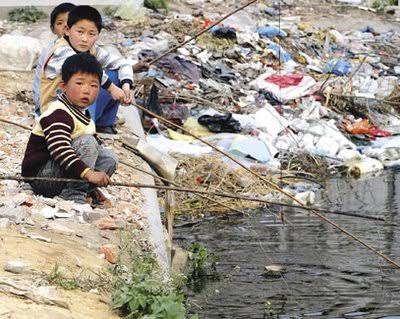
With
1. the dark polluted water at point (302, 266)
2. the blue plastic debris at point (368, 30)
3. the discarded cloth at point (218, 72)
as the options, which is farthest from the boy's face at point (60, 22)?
the blue plastic debris at point (368, 30)

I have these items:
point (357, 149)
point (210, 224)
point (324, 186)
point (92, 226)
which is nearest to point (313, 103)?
point (357, 149)

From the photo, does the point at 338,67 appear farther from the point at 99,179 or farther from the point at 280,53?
the point at 99,179

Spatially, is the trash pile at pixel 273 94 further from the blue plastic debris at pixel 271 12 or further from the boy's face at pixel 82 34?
the boy's face at pixel 82 34

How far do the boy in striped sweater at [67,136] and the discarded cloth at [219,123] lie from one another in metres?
5.88

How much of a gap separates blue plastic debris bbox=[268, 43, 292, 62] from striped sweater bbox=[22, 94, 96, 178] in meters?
10.1

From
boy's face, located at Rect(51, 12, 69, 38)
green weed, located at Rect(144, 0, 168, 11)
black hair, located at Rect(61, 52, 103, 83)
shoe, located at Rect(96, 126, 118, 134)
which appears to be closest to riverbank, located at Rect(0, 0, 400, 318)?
shoe, located at Rect(96, 126, 118, 134)

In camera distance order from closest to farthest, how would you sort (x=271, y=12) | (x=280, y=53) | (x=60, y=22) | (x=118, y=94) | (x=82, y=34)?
1. (x=82, y=34)
2. (x=118, y=94)
3. (x=60, y=22)
4. (x=280, y=53)
5. (x=271, y=12)

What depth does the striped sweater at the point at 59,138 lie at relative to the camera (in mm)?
4859

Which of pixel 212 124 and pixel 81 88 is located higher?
pixel 81 88

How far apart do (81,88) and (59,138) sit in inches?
12.1

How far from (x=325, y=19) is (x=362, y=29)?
1.01 metres

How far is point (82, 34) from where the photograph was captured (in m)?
5.86

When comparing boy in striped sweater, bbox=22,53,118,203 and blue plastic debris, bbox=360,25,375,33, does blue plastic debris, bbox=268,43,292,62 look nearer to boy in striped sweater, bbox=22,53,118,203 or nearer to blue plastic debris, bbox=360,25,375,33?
blue plastic debris, bbox=360,25,375,33

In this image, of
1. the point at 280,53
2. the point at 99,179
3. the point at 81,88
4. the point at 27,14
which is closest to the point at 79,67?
the point at 81,88
